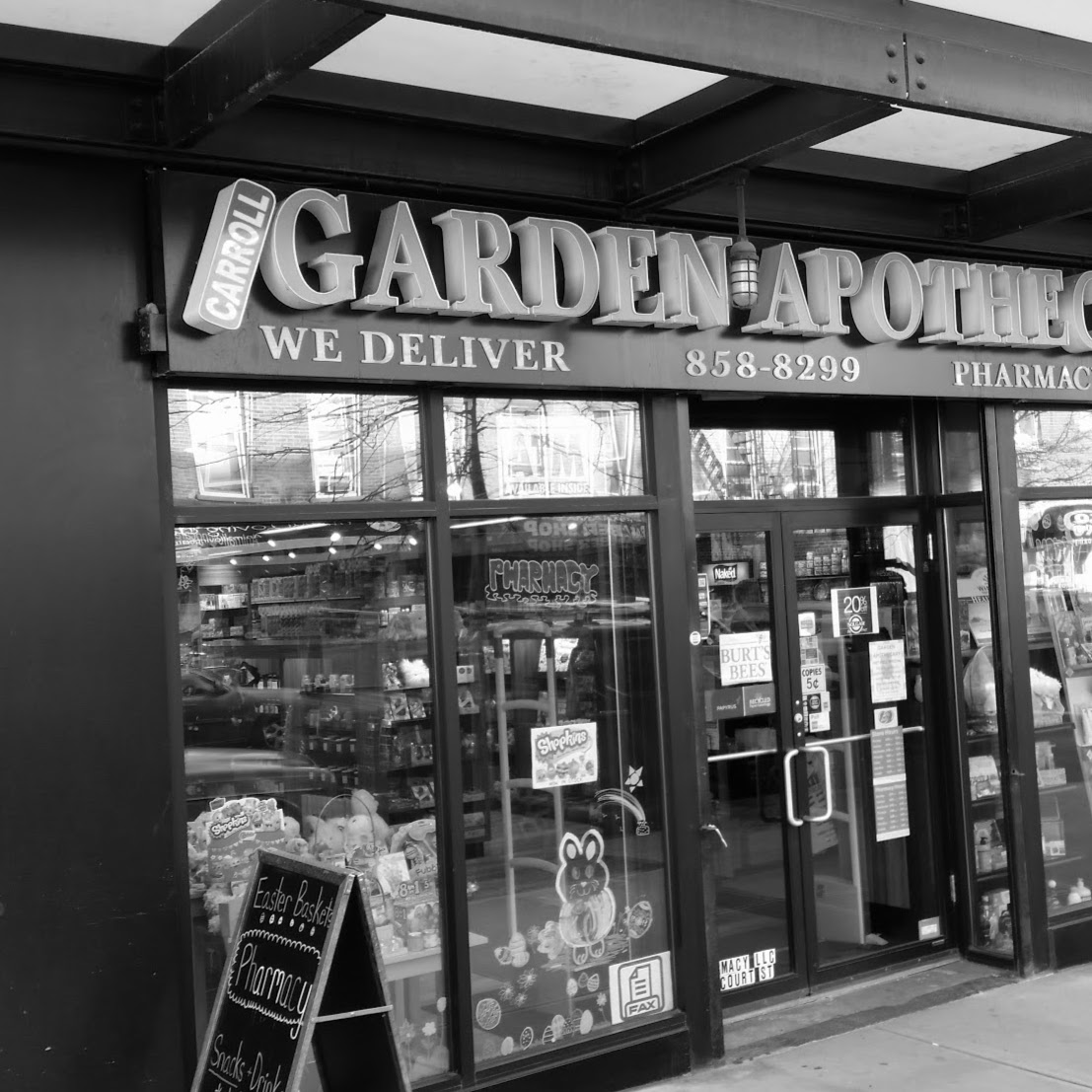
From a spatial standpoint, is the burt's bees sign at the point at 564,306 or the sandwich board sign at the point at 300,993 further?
the burt's bees sign at the point at 564,306

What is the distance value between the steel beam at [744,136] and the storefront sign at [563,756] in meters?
2.17

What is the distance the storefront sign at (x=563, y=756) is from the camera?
5.46 m

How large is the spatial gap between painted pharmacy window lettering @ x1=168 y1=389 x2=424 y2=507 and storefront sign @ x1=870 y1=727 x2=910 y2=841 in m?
3.04

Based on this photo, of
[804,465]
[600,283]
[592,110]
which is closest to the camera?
[592,110]

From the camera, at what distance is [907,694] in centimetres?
698

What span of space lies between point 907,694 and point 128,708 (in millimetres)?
4158

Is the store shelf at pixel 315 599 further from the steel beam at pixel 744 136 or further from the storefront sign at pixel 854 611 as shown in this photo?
the storefront sign at pixel 854 611

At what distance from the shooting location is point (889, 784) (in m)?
6.88

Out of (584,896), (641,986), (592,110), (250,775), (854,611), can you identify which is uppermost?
(592,110)

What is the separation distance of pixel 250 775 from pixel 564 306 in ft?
6.98

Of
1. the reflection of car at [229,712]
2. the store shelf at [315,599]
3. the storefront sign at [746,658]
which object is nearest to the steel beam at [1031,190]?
the storefront sign at [746,658]

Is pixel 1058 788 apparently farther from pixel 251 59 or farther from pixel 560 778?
pixel 251 59

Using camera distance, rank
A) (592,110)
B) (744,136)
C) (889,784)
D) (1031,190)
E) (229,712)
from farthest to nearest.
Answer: (889,784)
(1031,190)
(592,110)
(744,136)
(229,712)

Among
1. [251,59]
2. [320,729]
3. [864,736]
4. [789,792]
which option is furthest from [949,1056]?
[251,59]
